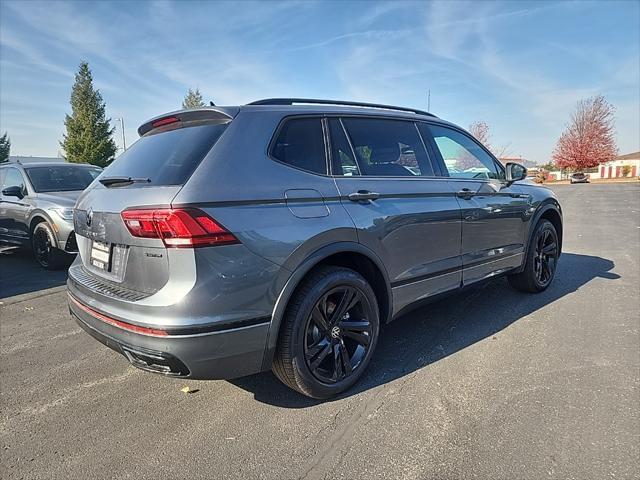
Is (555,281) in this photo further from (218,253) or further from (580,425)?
(218,253)

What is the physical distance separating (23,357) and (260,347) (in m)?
2.40

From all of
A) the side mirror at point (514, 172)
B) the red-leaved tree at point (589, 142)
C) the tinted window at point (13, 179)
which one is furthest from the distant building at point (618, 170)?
the tinted window at point (13, 179)

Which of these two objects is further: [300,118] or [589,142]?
[589,142]

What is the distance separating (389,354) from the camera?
3369 mm

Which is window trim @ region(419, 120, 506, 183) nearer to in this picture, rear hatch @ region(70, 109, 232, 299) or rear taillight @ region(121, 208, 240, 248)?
rear hatch @ region(70, 109, 232, 299)

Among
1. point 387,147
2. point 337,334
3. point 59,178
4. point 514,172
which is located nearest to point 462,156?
point 514,172

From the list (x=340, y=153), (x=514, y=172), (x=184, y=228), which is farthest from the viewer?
(x=514, y=172)

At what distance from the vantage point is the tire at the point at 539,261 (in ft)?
15.2

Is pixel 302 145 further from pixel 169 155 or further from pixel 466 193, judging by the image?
pixel 466 193

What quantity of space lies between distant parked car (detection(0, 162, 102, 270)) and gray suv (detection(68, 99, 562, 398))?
3635mm

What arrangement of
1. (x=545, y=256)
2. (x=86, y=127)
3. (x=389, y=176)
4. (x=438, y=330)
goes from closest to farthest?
(x=389, y=176), (x=438, y=330), (x=545, y=256), (x=86, y=127)

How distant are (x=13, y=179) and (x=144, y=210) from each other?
6.47 meters

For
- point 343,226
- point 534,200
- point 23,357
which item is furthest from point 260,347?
point 534,200

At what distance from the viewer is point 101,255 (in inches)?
101
